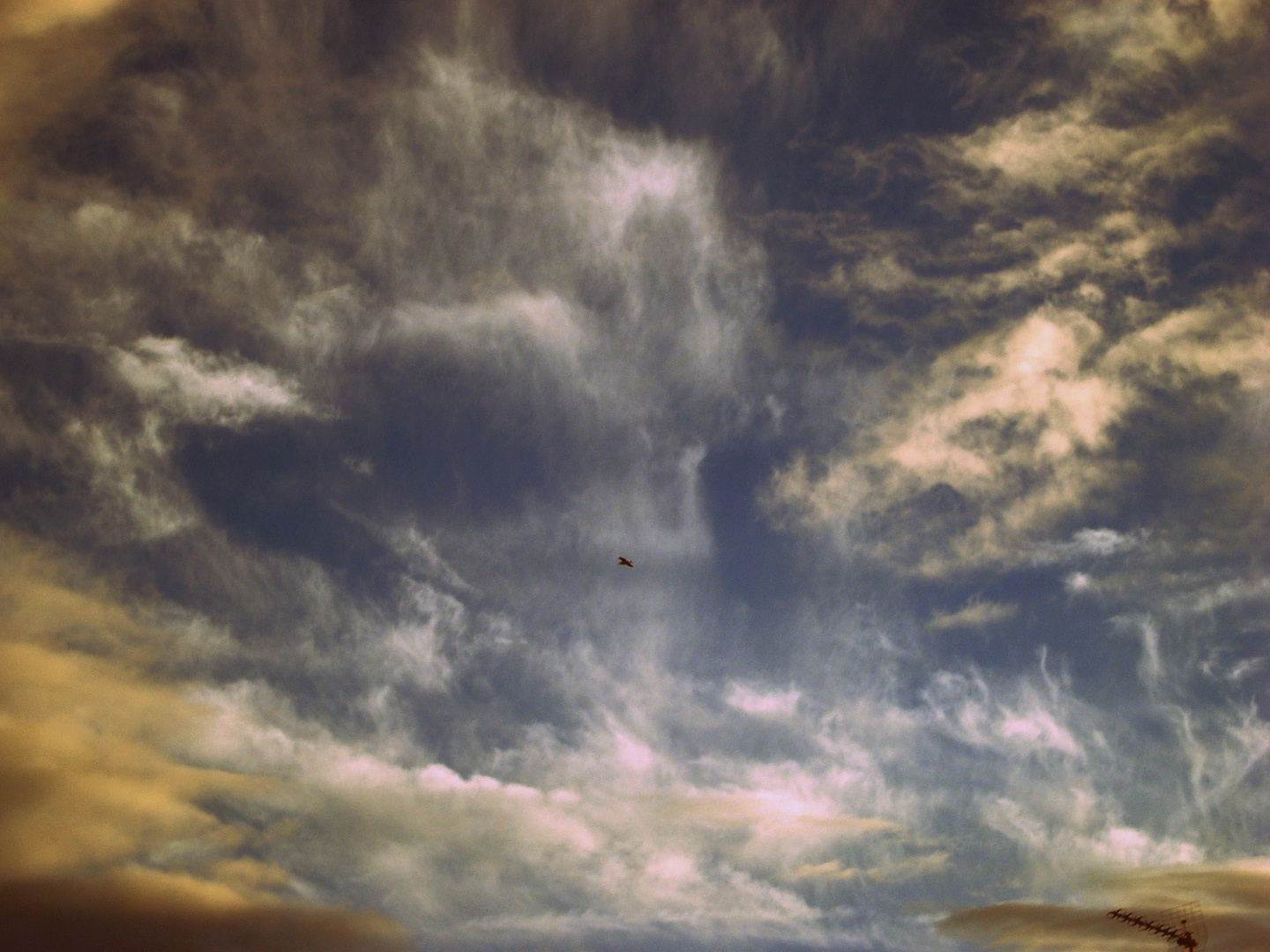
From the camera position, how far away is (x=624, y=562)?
18488cm

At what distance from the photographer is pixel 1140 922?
577ft

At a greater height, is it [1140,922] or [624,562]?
[624,562]

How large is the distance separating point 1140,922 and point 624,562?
119 metres
